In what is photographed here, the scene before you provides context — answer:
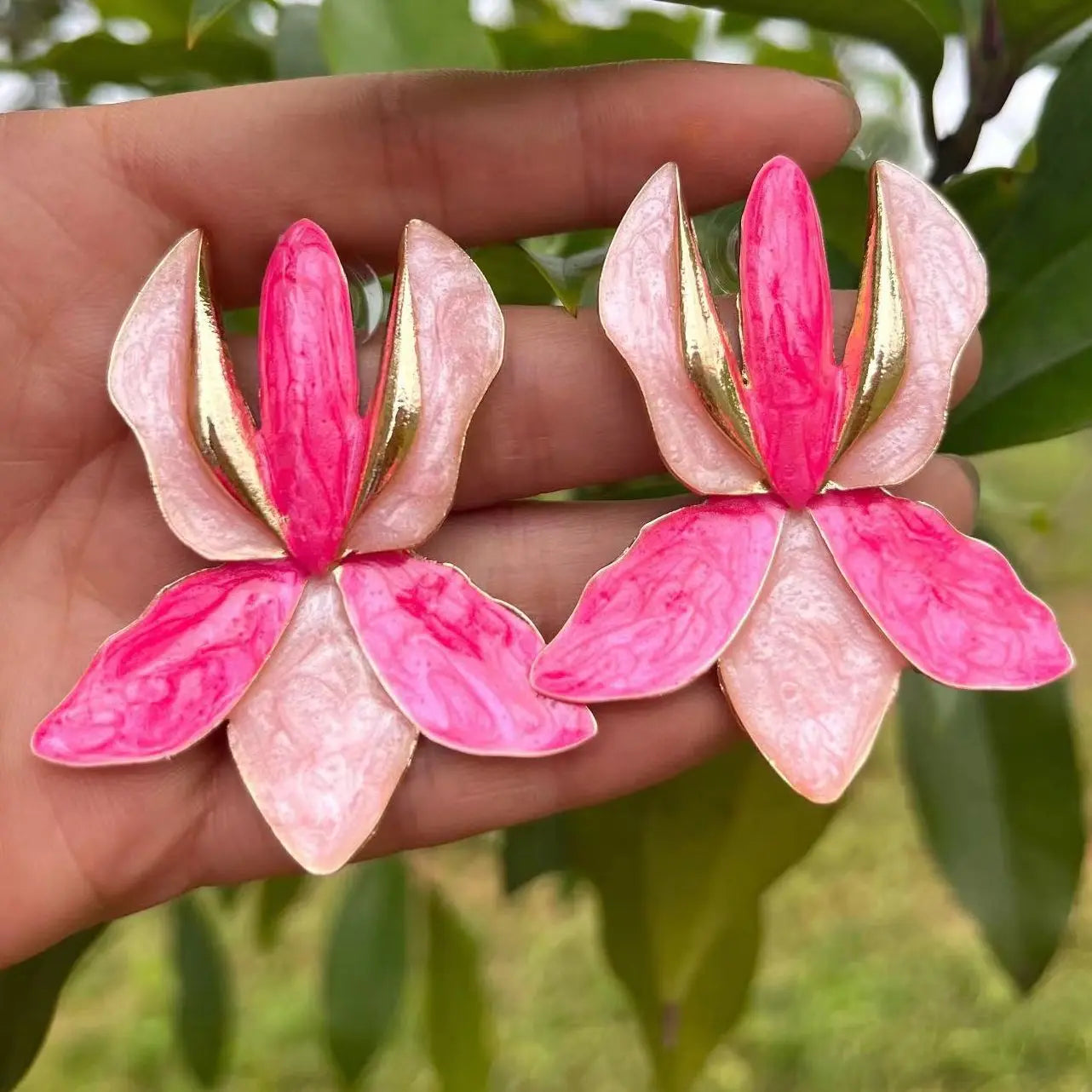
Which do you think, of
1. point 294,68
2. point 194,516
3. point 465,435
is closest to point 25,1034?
point 194,516

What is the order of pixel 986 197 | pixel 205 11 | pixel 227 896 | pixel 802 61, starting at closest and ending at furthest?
pixel 205 11 → pixel 986 197 → pixel 802 61 → pixel 227 896

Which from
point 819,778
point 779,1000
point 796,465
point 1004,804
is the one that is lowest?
point 779,1000

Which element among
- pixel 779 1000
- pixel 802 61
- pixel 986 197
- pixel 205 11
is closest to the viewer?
pixel 205 11

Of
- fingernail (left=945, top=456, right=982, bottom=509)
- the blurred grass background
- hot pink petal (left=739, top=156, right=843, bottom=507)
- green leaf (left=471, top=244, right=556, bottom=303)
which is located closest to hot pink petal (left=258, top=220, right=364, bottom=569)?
green leaf (left=471, top=244, right=556, bottom=303)

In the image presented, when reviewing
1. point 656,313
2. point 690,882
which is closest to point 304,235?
point 656,313

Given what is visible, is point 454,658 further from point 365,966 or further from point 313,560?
point 365,966

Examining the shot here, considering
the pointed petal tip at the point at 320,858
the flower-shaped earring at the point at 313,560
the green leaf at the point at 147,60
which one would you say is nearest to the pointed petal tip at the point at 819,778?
the flower-shaped earring at the point at 313,560

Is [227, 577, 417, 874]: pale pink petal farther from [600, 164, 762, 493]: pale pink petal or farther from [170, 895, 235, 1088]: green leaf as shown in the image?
[170, 895, 235, 1088]: green leaf

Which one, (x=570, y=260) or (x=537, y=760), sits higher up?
(x=570, y=260)
